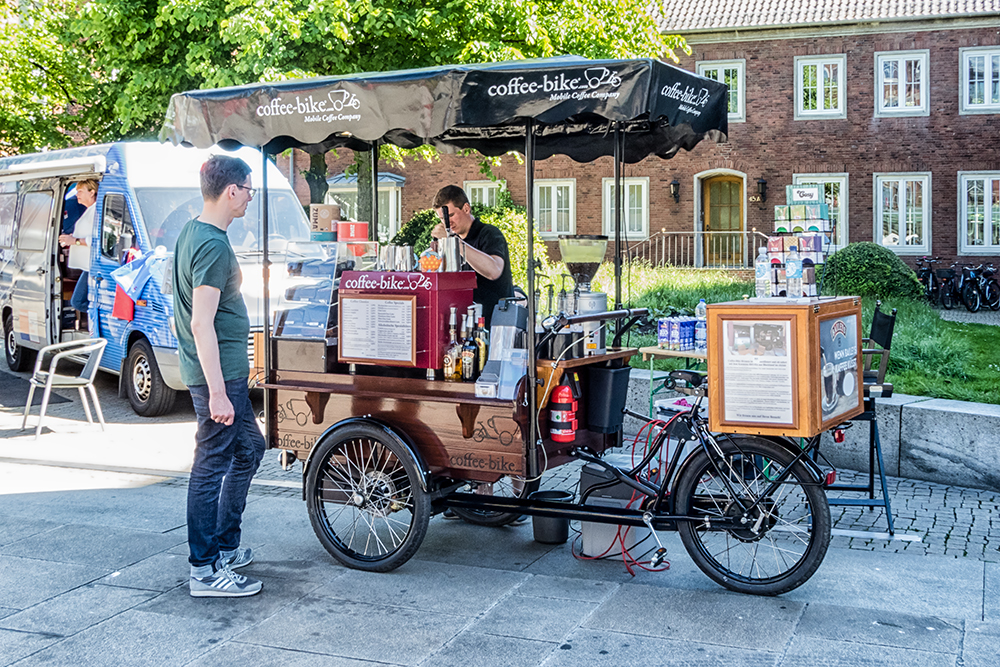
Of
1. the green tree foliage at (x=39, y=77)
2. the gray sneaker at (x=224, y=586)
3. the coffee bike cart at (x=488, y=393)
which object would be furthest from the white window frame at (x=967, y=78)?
the gray sneaker at (x=224, y=586)

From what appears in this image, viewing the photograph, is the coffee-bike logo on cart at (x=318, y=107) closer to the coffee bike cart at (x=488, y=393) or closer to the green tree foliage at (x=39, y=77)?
the coffee bike cart at (x=488, y=393)

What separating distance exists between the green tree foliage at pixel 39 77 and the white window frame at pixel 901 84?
734 inches

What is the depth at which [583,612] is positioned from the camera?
16.5 ft

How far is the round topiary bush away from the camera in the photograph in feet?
57.2

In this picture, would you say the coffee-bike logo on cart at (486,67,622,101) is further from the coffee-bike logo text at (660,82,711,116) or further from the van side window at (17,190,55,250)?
the van side window at (17,190,55,250)

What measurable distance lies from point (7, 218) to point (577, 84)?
1089 cm

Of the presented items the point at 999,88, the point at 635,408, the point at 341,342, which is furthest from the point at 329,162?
the point at 341,342

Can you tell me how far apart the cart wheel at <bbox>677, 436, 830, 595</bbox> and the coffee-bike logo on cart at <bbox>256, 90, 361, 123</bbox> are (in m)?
2.52

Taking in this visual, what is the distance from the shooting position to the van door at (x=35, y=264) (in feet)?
40.8

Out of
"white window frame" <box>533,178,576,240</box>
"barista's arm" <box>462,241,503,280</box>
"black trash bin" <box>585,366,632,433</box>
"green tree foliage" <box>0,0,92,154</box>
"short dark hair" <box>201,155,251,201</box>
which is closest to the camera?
"short dark hair" <box>201,155,251,201</box>

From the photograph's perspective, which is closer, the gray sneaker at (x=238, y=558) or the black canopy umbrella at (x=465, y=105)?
the black canopy umbrella at (x=465, y=105)

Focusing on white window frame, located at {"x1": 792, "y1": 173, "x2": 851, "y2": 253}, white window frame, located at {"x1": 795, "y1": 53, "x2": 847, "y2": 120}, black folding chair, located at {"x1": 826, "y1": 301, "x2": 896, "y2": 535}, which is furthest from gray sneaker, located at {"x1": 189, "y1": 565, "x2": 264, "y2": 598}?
white window frame, located at {"x1": 795, "y1": 53, "x2": 847, "y2": 120}

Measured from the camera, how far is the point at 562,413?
18.3 feet

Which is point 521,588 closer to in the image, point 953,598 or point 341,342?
point 341,342
